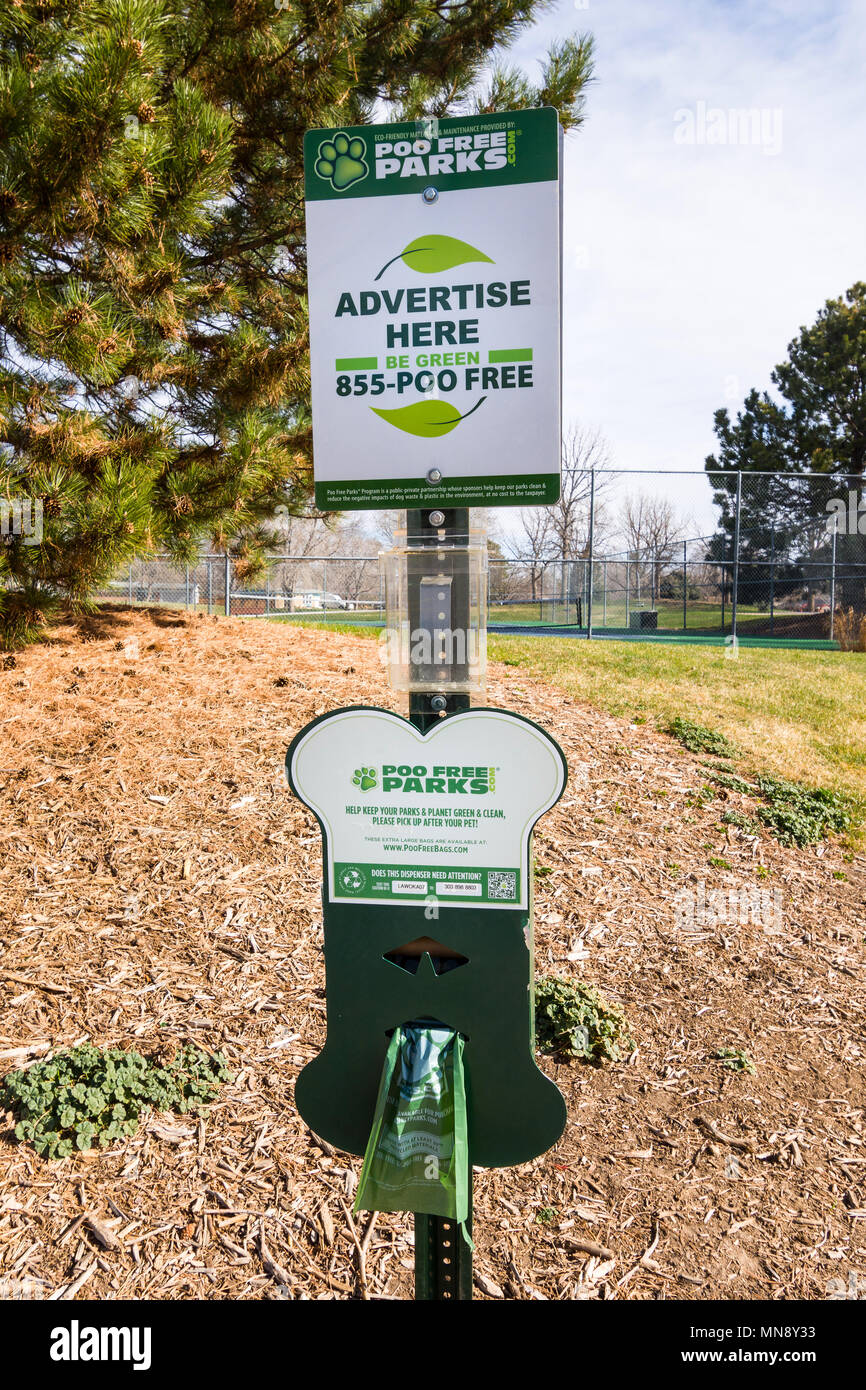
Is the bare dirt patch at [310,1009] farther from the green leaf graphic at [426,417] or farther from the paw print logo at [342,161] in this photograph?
the paw print logo at [342,161]

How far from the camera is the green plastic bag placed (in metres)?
1.60

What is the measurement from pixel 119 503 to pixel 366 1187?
385 centimetres

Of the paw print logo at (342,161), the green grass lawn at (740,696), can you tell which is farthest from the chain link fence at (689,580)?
the paw print logo at (342,161)

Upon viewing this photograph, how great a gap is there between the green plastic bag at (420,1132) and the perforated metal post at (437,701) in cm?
14

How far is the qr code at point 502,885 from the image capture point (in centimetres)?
169

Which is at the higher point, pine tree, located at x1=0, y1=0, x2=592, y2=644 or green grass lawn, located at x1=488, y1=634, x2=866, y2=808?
pine tree, located at x1=0, y1=0, x2=592, y2=644

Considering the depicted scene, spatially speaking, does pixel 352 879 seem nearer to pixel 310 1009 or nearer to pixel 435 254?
pixel 435 254

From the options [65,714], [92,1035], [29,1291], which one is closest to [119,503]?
[65,714]

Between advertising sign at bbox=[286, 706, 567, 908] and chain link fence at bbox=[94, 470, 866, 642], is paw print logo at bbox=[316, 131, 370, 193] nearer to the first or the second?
advertising sign at bbox=[286, 706, 567, 908]

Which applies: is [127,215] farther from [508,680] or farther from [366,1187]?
[366,1187]

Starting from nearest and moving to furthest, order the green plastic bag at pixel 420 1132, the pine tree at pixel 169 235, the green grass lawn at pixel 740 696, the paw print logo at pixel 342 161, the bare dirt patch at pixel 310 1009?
→ the green plastic bag at pixel 420 1132 < the paw print logo at pixel 342 161 < the bare dirt patch at pixel 310 1009 < the pine tree at pixel 169 235 < the green grass lawn at pixel 740 696

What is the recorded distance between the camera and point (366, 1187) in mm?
1616

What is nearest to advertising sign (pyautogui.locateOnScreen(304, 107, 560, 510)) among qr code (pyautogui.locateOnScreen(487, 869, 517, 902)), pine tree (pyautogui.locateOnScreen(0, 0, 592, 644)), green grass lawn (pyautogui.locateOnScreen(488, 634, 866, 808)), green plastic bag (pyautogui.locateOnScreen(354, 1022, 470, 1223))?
qr code (pyautogui.locateOnScreen(487, 869, 517, 902))

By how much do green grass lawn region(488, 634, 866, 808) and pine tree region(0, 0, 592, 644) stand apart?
301 cm
